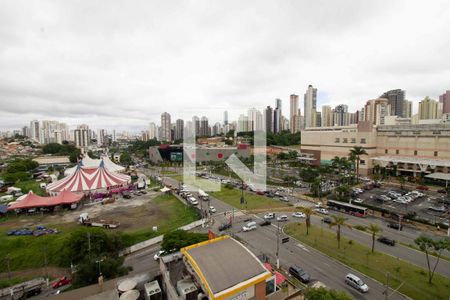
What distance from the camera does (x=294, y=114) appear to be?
11594cm

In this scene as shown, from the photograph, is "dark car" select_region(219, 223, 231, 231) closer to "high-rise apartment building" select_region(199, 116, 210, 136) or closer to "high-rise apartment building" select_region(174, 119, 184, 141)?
"high-rise apartment building" select_region(199, 116, 210, 136)

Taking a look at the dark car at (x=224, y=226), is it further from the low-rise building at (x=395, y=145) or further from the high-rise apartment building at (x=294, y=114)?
the high-rise apartment building at (x=294, y=114)

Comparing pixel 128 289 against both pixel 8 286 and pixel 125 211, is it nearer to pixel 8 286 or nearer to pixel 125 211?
pixel 8 286

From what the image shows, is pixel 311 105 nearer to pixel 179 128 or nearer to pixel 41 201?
pixel 179 128

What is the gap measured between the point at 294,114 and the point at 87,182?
3983 inches

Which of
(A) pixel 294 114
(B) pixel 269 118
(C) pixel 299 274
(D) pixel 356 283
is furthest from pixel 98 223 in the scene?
(A) pixel 294 114

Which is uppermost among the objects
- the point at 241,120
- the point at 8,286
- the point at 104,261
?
the point at 241,120

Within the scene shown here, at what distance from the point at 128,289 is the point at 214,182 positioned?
119 ft

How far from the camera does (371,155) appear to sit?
52156mm

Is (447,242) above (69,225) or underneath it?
above

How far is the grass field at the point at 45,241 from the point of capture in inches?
729

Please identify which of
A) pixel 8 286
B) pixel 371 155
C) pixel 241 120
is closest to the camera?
pixel 8 286

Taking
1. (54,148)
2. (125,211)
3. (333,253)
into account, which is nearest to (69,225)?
(125,211)

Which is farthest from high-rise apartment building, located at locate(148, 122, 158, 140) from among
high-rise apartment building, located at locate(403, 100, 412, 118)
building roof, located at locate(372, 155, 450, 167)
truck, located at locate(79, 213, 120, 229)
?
high-rise apartment building, located at locate(403, 100, 412, 118)
